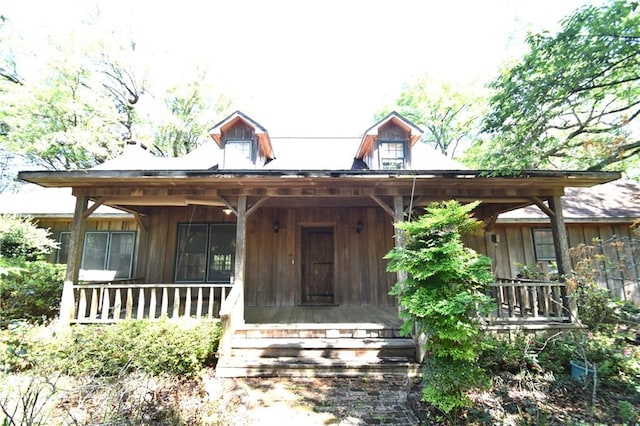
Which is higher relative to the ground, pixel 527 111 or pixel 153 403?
pixel 527 111

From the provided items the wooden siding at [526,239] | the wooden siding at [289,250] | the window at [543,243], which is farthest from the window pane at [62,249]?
the window at [543,243]

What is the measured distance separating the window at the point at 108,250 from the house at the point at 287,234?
634 mm

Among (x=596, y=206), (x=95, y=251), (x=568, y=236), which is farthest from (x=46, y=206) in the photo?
(x=596, y=206)

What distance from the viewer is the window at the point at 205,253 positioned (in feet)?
22.9

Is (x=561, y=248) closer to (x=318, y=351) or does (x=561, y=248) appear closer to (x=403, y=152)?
(x=403, y=152)

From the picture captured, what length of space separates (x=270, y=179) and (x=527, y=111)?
4.77m

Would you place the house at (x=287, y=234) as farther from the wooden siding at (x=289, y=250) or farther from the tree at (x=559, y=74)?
the tree at (x=559, y=74)

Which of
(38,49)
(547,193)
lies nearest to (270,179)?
(547,193)

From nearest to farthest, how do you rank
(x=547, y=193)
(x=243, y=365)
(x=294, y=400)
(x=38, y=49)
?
(x=294, y=400)
(x=243, y=365)
(x=547, y=193)
(x=38, y=49)

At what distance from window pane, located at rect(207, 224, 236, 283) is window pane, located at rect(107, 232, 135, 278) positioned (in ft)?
7.39

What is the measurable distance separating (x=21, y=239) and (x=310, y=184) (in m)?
8.05

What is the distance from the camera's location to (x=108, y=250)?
7574 mm

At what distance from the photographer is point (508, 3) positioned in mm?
5977

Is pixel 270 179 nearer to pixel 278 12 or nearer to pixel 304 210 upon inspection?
pixel 304 210
